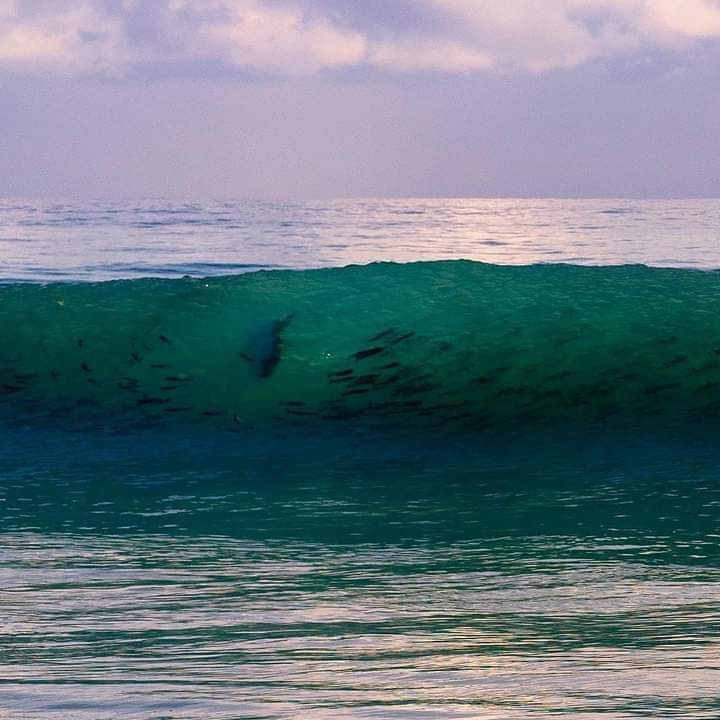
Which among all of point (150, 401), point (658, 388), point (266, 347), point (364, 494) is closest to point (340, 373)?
point (266, 347)

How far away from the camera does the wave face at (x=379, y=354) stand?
5.91m

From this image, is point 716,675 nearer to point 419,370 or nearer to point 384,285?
point 419,370

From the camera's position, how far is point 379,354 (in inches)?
238

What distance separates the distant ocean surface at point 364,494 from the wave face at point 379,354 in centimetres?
2

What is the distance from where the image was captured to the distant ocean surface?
259cm

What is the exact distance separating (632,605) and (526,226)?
36789 mm

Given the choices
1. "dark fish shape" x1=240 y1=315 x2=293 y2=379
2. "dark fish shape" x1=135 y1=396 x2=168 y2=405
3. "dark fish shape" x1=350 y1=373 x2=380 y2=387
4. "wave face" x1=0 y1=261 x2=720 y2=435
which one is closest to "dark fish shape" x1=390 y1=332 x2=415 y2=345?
"wave face" x1=0 y1=261 x2=720 y2=435

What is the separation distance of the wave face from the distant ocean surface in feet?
0.05

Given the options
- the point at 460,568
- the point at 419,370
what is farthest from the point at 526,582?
the point at 419,370

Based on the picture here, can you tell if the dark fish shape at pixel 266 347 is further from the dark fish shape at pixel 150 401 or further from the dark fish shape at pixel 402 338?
the dark fish shape at pixel 402 338

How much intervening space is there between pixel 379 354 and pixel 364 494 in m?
1.48

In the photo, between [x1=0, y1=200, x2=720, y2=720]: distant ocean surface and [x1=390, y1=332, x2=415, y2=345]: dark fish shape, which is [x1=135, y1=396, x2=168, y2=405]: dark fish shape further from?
[x1=390, y1=332, x2=415, y2=345]: dark fish shape

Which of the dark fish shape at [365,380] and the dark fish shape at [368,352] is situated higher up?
the dark fish shape at [368,352]

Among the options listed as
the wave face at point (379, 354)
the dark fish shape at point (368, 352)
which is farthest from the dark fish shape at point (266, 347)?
the dark fish shape at point (368, 352)
